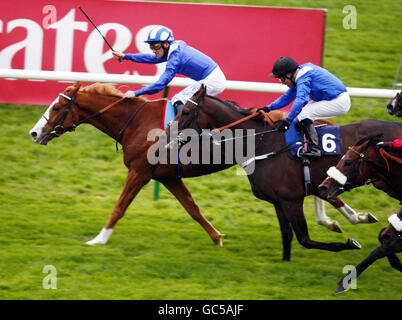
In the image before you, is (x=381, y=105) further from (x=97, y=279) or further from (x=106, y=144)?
(x=97, y=279)

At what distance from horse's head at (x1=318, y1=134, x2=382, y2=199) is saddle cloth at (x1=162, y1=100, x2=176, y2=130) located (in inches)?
70.4

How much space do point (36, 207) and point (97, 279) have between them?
7.75ft

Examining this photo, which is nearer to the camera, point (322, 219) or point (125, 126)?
point (125, 126)

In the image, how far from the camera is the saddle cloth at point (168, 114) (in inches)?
273

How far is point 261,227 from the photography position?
788 cm

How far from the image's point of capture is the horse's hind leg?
618 centimetres

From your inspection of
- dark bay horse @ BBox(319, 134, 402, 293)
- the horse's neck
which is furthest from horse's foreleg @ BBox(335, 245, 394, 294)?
the horse's neck

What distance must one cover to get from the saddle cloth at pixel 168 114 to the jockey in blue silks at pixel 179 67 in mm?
51

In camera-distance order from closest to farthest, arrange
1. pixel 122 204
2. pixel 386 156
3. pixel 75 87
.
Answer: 1. pixel 386 156
2. pixel 122 204
3. pixel 75 87

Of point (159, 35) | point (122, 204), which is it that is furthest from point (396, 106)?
point (122, 204)

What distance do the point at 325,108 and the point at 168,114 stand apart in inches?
61.8

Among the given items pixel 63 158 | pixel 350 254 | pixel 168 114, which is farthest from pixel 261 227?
pixel 63 158

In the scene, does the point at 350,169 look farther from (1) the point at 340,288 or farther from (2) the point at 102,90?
(2) the point at 102,90

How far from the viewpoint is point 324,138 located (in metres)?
6.48
